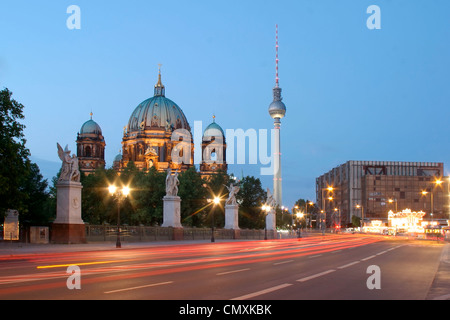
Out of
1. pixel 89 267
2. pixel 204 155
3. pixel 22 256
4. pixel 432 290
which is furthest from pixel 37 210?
pixel 204 155

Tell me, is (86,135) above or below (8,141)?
above

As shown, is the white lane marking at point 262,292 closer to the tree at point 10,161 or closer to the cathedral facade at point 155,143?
the tree at point 10,161

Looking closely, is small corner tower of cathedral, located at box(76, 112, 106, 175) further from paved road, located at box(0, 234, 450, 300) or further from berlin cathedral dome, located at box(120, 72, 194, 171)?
paved road, located at box(0, 234, 450, 300)

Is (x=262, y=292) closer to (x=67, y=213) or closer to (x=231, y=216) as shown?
(x=67, y=213)

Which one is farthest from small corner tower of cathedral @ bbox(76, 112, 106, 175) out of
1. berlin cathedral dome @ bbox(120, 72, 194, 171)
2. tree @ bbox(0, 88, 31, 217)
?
tree @ bbox(0, 88, 31, 217)

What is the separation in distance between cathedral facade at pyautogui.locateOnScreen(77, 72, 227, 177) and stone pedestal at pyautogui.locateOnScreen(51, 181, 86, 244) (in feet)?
365

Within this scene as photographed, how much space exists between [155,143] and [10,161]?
119 metres

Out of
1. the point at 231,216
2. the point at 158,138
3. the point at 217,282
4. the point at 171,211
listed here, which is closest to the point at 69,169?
the point at 171,211

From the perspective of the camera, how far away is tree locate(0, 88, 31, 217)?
36.5m

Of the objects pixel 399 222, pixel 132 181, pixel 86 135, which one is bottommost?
pixel 399 222

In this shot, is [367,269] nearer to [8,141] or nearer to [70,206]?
[70,206]

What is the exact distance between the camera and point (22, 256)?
27625mm

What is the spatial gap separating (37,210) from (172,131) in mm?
93995

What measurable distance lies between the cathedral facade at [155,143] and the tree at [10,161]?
110 metres
